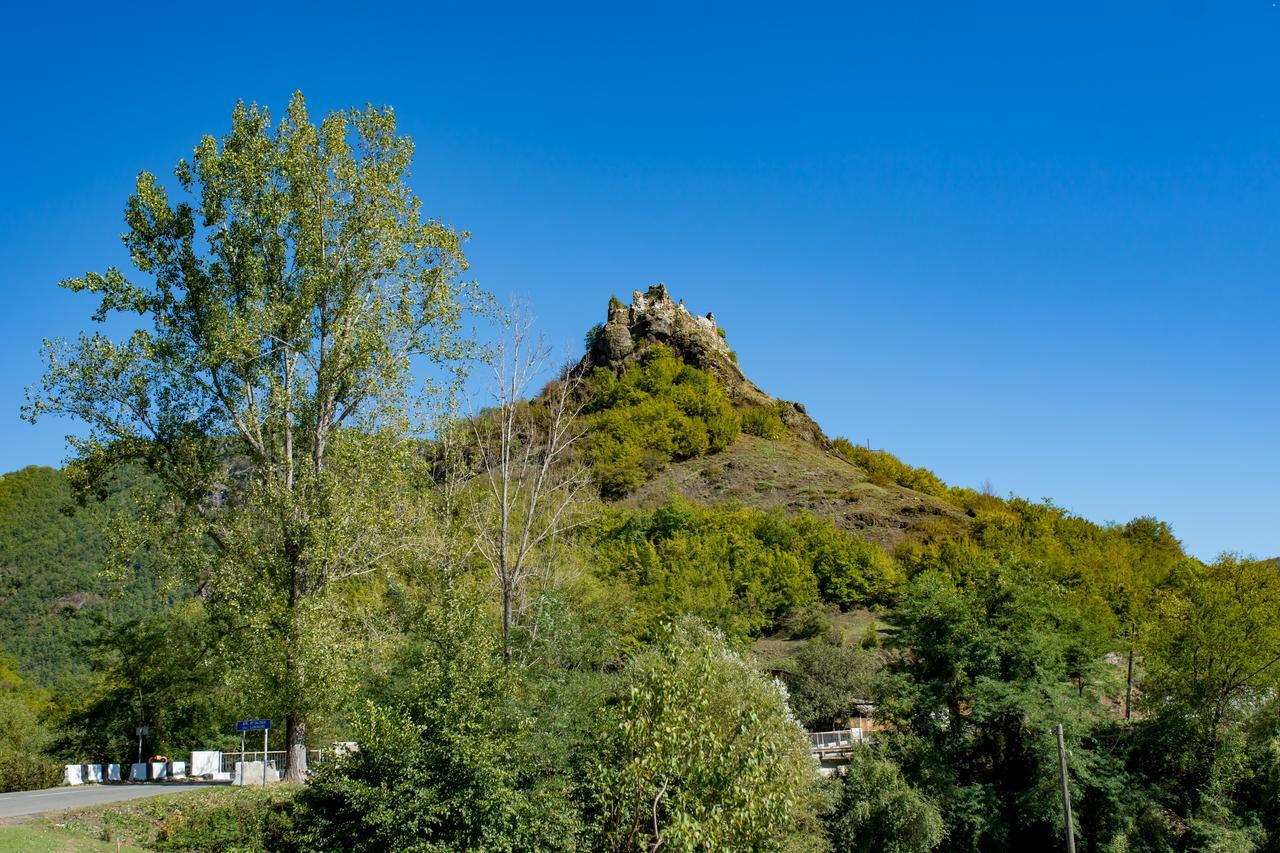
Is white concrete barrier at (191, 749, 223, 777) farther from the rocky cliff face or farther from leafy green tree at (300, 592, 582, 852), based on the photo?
the rocky cliff face

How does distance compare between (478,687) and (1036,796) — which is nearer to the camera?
(478,687)

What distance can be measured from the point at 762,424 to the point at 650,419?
12467 millimetres

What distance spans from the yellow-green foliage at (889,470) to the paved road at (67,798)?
7361cm

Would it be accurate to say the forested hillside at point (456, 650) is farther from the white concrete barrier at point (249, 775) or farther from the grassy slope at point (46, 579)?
the grassy slope at point (46, 579)

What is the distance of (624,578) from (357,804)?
38.9 m

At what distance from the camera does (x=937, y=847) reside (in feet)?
105

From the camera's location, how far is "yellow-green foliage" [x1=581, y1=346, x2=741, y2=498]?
274 feet

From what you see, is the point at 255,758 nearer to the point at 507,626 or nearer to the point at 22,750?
the point at 507,626

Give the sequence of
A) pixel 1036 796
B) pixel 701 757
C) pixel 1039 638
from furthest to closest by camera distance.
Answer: pixel 1039 638, pixel 1036 796, pixel 701 757

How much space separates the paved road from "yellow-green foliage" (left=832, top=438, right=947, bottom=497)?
73608 millimetres

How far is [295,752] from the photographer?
22.5 meters

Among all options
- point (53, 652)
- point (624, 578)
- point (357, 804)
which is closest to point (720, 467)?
point (624, 578)

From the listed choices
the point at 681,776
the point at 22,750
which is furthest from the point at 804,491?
the point at 681,776

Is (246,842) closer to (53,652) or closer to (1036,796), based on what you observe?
(1036,796)
